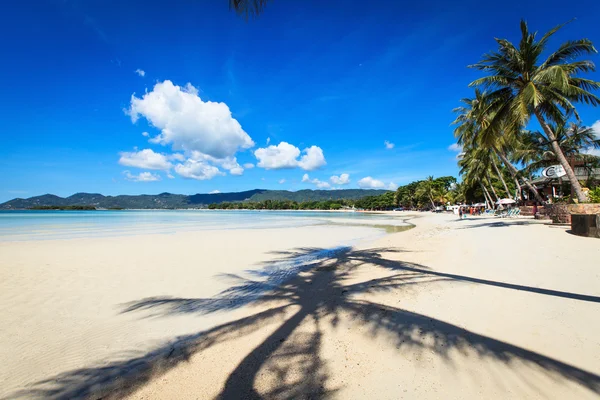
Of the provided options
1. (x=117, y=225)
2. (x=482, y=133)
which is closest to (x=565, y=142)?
(x=482, y=133)

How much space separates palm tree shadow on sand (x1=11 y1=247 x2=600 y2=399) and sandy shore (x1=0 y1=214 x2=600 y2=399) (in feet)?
0.06

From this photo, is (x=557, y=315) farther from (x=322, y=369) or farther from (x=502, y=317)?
(x=322, y=369)

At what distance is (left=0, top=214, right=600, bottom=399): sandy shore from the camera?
2527 mm

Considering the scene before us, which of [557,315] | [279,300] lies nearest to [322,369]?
[279,300]

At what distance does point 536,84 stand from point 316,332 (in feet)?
58.4

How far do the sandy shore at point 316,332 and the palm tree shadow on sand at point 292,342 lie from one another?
2 centimetres

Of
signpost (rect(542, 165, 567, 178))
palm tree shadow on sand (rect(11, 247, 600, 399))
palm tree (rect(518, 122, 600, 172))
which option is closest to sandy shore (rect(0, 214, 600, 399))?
palm tree shadow on sand (rect(11, 247, 600, 399))

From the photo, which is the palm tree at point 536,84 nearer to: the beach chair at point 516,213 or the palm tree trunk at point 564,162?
the palm tree trunk at point 564,162

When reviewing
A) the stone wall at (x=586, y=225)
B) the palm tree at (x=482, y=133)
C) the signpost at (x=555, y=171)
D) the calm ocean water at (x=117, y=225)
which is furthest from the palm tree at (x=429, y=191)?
the stone wall at (x=586, y=225)

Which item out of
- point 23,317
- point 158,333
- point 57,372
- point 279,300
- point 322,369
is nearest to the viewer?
point 322,369

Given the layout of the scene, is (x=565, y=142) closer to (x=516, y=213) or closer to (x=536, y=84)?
(x=516, y=213)

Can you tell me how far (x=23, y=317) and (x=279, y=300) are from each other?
4.22 m

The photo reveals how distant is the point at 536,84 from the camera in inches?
556

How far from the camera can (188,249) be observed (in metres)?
11.1
